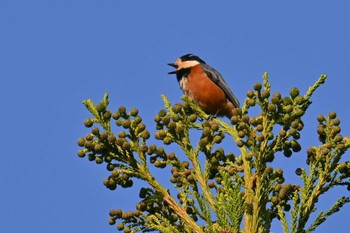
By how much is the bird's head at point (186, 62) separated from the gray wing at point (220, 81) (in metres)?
0.19

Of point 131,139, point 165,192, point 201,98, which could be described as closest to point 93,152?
point 131,139

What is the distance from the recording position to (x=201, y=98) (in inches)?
351

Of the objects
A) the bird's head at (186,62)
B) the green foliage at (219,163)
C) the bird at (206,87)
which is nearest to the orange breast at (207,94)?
the bird at (206,87)

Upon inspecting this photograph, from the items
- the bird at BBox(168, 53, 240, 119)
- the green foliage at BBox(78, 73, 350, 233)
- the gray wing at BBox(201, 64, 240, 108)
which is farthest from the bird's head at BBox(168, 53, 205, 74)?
the green foliage at BBox(78, 73, 350, 233)

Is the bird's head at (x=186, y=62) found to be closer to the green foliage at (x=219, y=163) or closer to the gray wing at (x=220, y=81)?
the gray wing at (x=220, y=81)

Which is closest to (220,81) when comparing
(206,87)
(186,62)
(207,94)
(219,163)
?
(206,87)

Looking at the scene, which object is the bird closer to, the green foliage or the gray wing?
the gray wing

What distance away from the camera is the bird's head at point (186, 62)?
9.51 metres

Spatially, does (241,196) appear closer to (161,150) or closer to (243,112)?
(161,150)

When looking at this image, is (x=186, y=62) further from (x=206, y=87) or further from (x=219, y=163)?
(x=219, y=163)

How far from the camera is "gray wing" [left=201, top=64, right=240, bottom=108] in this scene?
901cm

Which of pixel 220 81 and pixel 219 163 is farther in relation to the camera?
pixel 220 81

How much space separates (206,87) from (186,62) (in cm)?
74

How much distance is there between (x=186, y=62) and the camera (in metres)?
9.63
